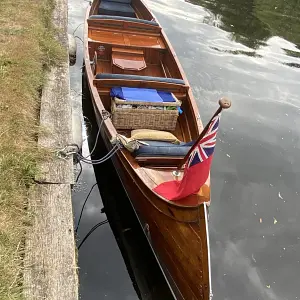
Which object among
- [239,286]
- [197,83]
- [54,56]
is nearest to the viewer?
[239,286]

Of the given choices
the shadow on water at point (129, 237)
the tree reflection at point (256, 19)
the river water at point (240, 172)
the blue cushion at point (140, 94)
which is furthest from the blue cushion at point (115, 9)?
the shadow on water at point (129, 237)

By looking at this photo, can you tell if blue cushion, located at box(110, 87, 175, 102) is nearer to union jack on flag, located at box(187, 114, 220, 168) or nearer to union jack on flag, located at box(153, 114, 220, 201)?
union jack on flag, located at box(153, 114, 220, 201)

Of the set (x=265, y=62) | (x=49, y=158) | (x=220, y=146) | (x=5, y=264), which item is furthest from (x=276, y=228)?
(x=265, y=62)

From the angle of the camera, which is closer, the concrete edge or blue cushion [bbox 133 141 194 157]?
the concrete edge

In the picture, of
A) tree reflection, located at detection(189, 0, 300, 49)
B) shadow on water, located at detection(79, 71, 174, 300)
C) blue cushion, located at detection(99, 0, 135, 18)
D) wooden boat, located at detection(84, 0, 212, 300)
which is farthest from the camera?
tree reflection, located at detection(189, 0, 300, 49)

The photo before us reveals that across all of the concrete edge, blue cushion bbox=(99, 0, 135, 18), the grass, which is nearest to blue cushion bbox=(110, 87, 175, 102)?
the concrete edge

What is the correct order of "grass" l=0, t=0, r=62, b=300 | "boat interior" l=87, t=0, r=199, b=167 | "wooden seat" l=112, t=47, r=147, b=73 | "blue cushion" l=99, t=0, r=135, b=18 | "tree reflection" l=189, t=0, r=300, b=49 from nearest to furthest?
"grass" l=0, t=0, r=62, b=300
"boat interior" l=87, t=0, r=199, b=167
"wooden seat" l=112, t=47, r=147, b=73
"blue cushion" l=99, t=0, r=135, b=18
"tree reflection" l=189, t=0, r=300, b=49

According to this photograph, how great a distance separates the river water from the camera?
17.6 ft

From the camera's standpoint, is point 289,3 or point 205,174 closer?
point 205,174

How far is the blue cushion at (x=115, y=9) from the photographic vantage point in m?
10.5

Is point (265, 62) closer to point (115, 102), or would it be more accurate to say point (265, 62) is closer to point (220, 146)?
point (220, 146)

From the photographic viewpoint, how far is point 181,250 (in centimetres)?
452

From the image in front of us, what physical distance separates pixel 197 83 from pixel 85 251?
5665mm

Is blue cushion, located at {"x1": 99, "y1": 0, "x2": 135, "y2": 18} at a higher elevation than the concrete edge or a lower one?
higher
